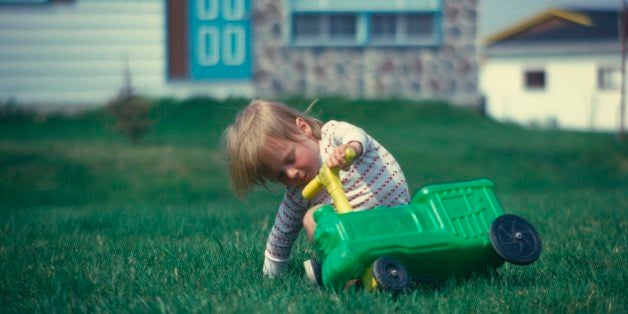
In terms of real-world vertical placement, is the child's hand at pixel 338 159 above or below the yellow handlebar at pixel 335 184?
above

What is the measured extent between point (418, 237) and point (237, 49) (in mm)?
13007

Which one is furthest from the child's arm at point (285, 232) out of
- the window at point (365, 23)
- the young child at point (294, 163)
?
the window at point (365, 23)

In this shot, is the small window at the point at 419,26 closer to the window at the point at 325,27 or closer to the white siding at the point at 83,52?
the window at the point at 325,27

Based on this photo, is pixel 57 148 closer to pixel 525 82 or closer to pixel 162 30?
pixel 162 30

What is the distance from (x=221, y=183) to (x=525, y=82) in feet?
30.2

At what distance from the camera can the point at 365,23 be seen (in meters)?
16.2

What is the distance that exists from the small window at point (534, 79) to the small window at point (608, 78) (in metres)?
1.27

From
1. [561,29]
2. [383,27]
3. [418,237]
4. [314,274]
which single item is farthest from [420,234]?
[561,29]

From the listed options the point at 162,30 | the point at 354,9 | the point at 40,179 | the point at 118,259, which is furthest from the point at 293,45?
the point at 118,259

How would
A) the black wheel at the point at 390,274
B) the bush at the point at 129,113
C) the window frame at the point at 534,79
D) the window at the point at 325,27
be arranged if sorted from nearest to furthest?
1. the black wheel at the point at 390,274
2. the bush at the point at 129,113
3. the window at the point at 325,27
4. the window frame at the point at 534,79

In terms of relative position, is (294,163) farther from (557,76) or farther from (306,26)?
(557,76)

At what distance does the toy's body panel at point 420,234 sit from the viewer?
10.6 feet

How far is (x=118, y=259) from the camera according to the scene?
4.17 m

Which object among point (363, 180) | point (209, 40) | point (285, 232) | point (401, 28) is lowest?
point (285, 232)
